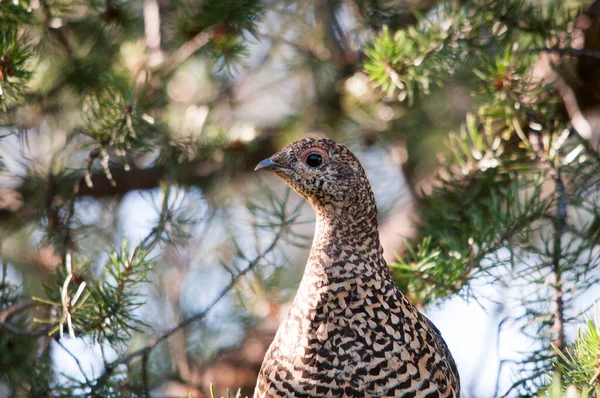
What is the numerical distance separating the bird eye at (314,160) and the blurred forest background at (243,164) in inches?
12.7

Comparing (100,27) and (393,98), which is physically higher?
(100,27)

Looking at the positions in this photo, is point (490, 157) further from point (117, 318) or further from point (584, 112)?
point (117, 318)

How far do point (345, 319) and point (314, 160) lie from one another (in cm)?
56

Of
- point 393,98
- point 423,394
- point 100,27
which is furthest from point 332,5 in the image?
point 423,394

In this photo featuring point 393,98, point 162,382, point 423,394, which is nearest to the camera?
point 423,394

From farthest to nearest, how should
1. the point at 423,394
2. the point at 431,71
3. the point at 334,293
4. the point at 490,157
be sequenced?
the point at 490,157, the point at 431,71, the point at 334,293, the point at 423,394

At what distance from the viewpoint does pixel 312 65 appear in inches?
150

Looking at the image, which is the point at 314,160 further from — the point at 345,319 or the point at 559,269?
the point at 559,269

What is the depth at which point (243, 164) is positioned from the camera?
3521 millimetres

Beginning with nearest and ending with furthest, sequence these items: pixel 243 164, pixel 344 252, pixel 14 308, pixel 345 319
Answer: pixel 345 319, pixel 344 252, pixel 14 308, pixel 243 164

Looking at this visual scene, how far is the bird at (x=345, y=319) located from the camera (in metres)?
2.12

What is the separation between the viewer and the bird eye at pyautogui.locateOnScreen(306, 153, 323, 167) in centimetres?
243

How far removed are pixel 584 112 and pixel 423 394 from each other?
189cm

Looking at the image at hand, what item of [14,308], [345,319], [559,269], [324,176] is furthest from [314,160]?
[14,308]
